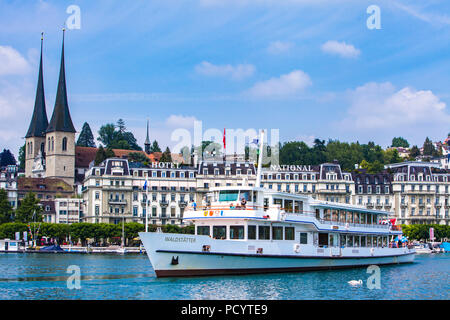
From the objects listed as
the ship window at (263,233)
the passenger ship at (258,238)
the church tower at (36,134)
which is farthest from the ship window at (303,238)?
the church tower at (36,134)

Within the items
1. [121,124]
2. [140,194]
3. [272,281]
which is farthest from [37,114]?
[272,281]

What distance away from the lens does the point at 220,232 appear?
138ft

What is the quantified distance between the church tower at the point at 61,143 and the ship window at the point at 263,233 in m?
109

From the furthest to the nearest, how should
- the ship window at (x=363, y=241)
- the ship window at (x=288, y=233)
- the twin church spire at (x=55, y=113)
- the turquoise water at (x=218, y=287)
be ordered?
the twin church spire at (x=55, y=113), the ship window at (x=363, y=241), the ship window at (x=288, y=233), the turquoise water at (x=218, y=287)

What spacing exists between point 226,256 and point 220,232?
266cm

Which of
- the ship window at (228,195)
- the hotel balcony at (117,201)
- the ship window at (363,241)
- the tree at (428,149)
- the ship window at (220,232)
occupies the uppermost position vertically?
the tree at (428,149)

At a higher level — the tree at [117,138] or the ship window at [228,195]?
the tree at [117,138]

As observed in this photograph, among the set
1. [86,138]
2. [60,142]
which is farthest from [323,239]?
[86,138]

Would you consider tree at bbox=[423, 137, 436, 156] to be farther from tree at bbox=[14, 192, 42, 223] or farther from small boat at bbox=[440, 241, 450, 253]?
tree at bbox=[14, 192, 42, 223]

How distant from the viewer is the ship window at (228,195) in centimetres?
4250

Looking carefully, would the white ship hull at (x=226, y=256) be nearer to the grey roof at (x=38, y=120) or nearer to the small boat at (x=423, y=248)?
the small boat at (x=423, y=248)

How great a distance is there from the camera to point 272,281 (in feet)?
128
